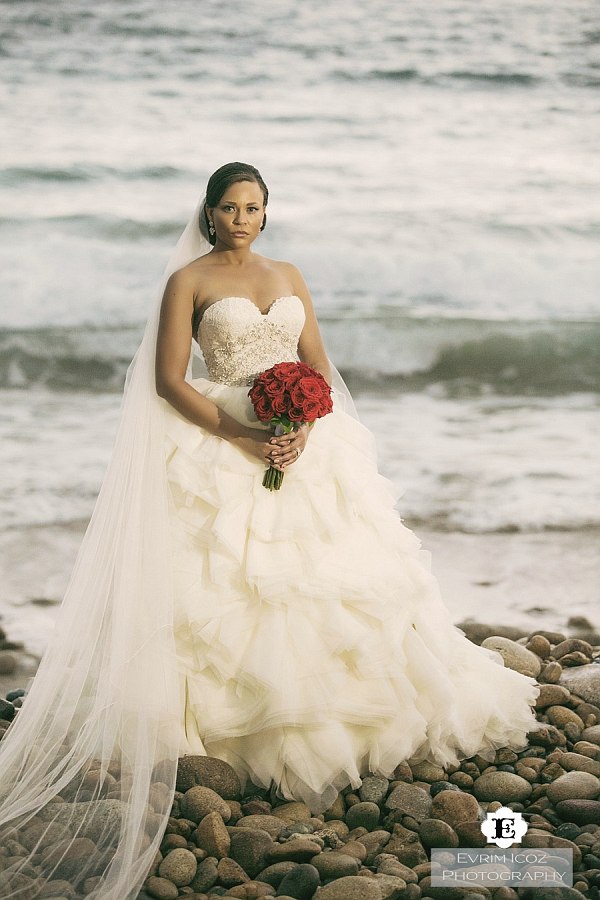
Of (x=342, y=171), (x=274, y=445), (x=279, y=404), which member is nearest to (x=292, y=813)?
(x=274, y=445)

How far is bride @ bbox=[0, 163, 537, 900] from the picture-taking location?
2857 millimetres

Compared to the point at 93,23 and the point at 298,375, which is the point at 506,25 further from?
the point at 298,375

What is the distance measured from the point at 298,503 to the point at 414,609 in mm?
476

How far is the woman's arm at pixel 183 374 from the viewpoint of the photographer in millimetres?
3068

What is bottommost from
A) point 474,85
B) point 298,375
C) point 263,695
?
point 263,695

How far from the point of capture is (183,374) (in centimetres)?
311

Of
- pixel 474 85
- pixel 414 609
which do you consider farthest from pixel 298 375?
pixel 474 85

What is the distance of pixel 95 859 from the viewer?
2.55m

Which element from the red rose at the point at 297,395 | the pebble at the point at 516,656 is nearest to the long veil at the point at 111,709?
the red rose at the point at 297,395

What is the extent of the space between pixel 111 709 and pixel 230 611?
43 cm

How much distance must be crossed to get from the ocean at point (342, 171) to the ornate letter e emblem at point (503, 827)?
7954 millimetres

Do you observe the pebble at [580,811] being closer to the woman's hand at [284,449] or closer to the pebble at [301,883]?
the pebble at [301,883]

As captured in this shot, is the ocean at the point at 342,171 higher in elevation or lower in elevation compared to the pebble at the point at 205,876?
higher

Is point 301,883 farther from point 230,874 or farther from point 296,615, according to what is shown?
point 296,615
